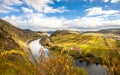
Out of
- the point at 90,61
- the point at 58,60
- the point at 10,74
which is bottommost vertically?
the point at 90,61

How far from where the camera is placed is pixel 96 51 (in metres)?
187

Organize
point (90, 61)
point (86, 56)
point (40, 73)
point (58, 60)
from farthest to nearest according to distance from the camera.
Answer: point (86, 56) < point (90, 61) < point (58, 60) < point (40, 73)

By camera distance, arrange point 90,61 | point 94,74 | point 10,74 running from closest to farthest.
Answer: point 10,74, point 94,74, point 90,61

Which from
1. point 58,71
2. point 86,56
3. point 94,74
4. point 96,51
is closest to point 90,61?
point 86,56

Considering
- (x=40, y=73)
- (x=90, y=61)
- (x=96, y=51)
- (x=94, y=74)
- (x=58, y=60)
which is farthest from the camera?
(x=96, y=51)

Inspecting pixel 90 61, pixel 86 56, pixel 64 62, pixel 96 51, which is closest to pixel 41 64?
pixel 64 62

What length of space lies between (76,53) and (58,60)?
170992 millimetres

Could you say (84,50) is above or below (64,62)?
below

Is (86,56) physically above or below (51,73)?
below

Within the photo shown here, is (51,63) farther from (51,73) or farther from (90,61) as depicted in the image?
(90,61)

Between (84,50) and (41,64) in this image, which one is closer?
(41,64)

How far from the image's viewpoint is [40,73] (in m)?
12.9

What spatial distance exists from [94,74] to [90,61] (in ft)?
164

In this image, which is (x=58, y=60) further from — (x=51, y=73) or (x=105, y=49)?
(x=105, y=49)
